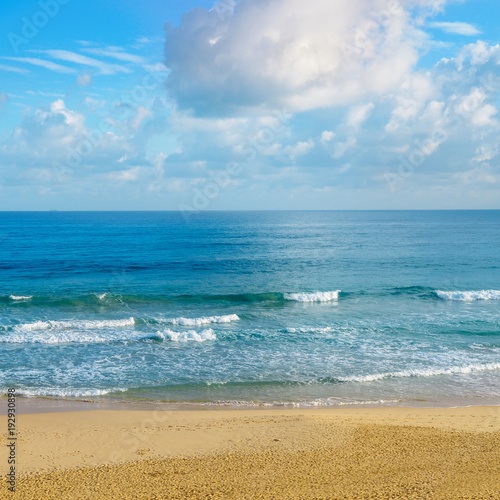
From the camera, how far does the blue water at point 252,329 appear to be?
17750mm

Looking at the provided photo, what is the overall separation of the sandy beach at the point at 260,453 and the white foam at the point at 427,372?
3.17 metres

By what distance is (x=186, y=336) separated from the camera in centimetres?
2438

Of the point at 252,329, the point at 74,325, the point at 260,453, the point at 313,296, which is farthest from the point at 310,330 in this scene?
the point at 74,325

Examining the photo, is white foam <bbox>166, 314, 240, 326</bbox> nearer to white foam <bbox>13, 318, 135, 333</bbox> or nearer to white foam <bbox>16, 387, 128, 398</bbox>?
white foam <bbox>13, 318, 135, 333</bbox>

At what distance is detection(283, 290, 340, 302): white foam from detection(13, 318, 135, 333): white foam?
13084mm

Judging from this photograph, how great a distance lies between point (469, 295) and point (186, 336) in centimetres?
2385

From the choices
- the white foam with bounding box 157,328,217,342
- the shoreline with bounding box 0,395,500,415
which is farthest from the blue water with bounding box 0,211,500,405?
the shoreline with bounding box 0,395,500,415

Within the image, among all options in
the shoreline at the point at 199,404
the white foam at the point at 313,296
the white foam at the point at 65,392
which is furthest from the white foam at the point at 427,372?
the white foam at the point at 313,296

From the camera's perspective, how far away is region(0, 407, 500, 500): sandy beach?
9500 millimetres

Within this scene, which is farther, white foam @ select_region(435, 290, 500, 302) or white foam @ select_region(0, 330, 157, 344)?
white foam @ select_region(435, 290, 500, 302)

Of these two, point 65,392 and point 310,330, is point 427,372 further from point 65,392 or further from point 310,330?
point 65,392

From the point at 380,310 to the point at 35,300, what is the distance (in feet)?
84.9

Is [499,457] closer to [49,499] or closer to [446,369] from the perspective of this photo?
[446,369]

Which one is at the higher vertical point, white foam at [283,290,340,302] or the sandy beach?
white foam at [283,290,340,302]
